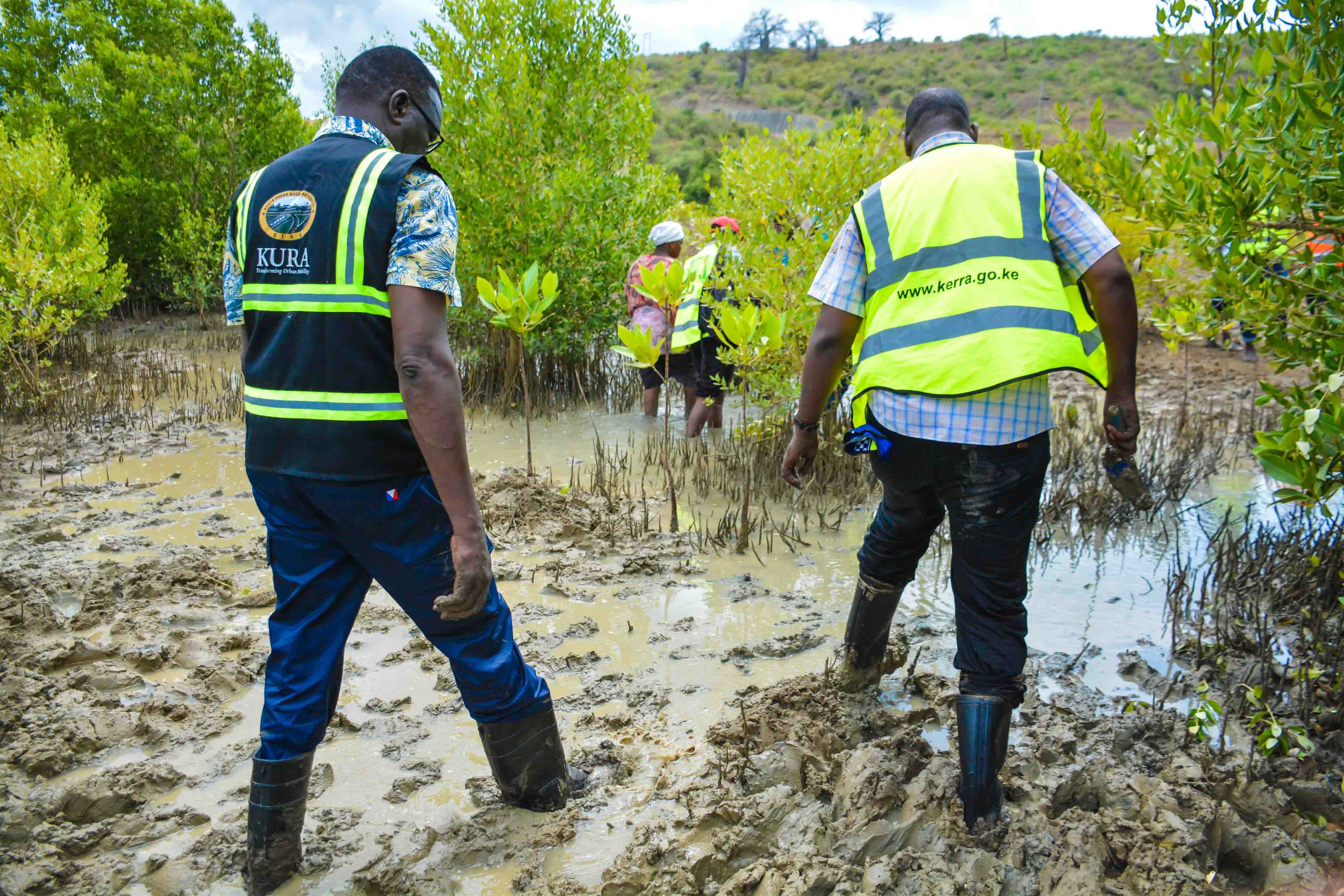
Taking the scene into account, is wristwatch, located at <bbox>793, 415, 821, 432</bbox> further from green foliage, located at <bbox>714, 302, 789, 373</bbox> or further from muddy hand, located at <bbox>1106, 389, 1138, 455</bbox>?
green foliage, located at <bbox>714, 302, 789, 373</bbox>

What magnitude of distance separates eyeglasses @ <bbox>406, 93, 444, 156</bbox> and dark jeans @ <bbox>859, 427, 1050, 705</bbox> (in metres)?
1.40

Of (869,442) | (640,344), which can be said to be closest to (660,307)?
(640,344)

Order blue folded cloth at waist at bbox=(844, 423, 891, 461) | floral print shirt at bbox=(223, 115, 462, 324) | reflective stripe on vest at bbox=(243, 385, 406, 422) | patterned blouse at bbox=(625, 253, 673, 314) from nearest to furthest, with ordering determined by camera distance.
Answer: floral print shirt at bbox=(223, 115, 462, 324) < reflective stripe on vest at bbox=(243, 385, 406, 422) < blue folded cloth at waist at bbox=(844, 423, 891, 461) < patterned blouse at bbox=(625, 253, 673, 314)

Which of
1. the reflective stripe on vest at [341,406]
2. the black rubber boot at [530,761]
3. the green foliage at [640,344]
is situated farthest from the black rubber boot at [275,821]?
the green foliage at [640,344]

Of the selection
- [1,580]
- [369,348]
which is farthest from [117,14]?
[369,348]

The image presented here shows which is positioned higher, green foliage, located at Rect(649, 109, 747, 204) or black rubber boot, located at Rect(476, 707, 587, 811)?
green foliage, located at Rect(649, 109, 747, 204)

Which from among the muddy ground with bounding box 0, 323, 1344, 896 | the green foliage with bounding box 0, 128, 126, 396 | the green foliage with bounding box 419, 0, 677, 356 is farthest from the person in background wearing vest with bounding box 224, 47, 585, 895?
the green foliage with bounding box 0, 128, 126, 396

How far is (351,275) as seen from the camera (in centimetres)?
185

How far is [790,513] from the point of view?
16.1ft

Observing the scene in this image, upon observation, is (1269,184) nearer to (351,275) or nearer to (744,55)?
(351,275)

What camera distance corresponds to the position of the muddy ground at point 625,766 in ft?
7.04

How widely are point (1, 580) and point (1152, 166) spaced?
16.2 ft

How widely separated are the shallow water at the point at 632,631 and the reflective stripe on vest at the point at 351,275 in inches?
51.5

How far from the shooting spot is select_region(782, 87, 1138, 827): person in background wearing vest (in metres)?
2.10
